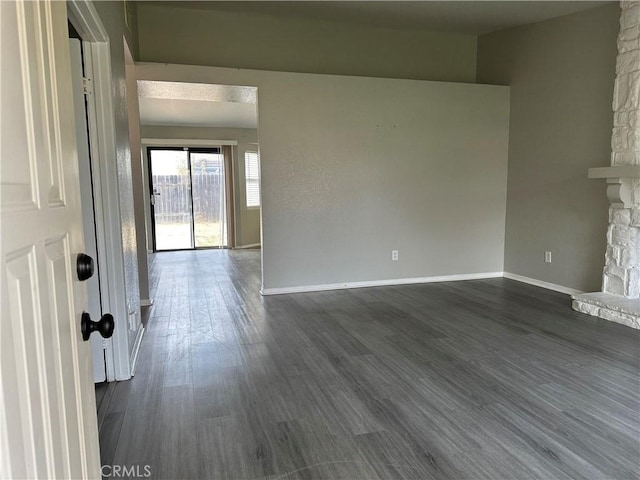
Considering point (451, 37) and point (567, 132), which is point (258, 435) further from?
point (451, 37)

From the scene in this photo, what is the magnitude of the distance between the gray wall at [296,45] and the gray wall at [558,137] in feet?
2.10

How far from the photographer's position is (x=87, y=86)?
2.24 m

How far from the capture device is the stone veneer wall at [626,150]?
11.9 ft

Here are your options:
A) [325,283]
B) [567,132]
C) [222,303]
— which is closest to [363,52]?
[567,132]

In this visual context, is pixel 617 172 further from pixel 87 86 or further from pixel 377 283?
pixel 87 86

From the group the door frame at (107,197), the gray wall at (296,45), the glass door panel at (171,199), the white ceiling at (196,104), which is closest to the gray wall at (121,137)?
the door frame at (107,197)

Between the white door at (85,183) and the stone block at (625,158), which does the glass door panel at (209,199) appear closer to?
the white door at (85,183)

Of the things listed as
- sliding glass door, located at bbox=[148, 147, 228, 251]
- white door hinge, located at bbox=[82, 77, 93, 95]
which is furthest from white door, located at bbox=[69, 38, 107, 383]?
sliding glass door, located at bbox=[148, 147, 228, 251]

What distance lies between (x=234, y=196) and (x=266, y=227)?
436 centimetres

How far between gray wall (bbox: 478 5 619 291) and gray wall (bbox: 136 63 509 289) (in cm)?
24

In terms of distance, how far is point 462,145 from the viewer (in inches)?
200

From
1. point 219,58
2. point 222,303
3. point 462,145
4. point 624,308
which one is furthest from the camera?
point 462,145

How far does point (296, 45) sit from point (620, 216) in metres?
3.83

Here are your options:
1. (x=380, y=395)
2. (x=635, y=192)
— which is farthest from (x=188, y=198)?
(x=635, y=192)
